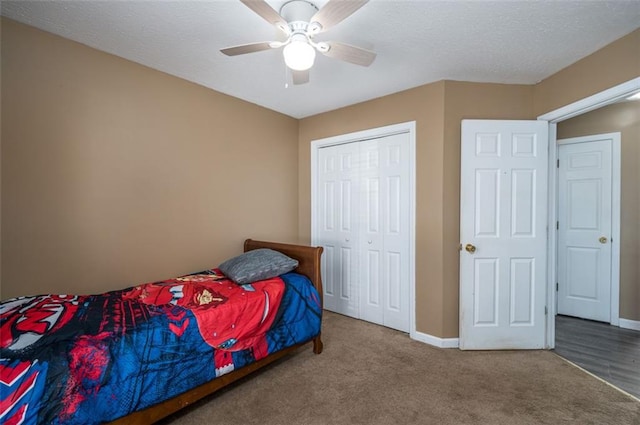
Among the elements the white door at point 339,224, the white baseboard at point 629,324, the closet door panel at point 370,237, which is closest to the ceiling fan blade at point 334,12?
the closet door panel at point 370,237

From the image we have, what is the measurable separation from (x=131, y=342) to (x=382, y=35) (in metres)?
2.36

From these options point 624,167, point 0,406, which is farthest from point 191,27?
point 624,167

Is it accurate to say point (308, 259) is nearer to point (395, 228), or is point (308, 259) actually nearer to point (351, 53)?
point (395, 228)

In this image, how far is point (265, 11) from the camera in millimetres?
1414

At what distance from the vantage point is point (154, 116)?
249 cm

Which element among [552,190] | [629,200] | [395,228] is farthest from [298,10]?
[629,200]

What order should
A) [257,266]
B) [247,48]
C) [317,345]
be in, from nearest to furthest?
1. [247,48]
2. [257,266]
3. [317,345]

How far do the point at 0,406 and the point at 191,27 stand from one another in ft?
6.98

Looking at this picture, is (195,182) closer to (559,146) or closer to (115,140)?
(115,140)

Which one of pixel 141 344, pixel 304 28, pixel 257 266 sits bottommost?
pixel 141 344

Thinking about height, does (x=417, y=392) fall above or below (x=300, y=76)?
below

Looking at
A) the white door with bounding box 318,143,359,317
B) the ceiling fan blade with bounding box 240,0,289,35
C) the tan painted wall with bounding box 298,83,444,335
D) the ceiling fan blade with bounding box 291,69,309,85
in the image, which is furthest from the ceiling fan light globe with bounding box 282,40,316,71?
the white door with bounding box 318,143,359,317

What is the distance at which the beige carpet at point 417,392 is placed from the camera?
174cm

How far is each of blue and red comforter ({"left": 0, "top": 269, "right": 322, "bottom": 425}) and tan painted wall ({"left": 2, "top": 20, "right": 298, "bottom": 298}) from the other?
36cm
